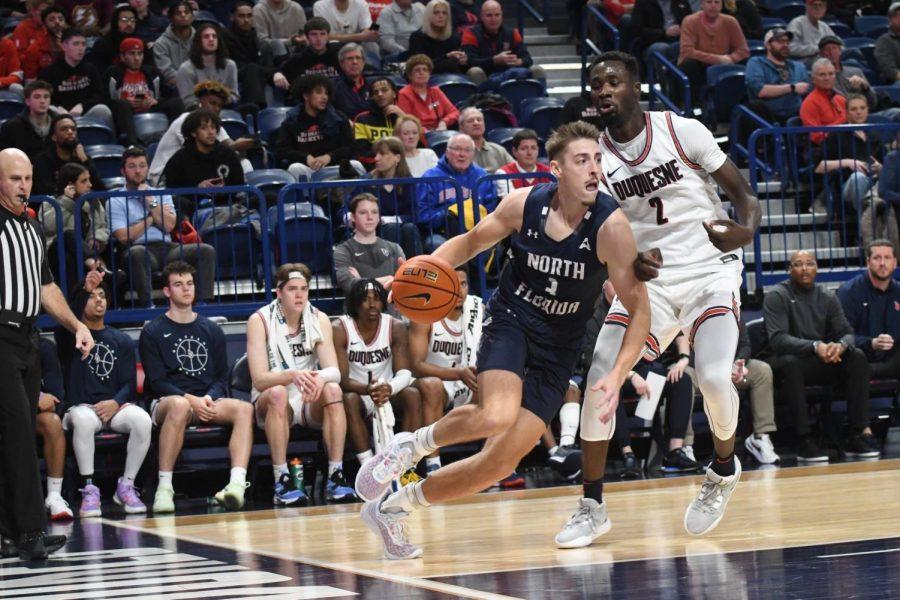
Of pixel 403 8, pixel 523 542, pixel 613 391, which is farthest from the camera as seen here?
pixel 403 8

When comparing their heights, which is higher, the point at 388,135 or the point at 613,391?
the point at 388,135

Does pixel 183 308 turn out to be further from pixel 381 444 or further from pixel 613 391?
pixel 613 391

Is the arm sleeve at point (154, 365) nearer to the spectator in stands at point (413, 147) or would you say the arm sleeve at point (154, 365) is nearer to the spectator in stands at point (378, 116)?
the spectator in stands at point (413, 147)

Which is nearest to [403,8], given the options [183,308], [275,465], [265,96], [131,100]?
[265,96]

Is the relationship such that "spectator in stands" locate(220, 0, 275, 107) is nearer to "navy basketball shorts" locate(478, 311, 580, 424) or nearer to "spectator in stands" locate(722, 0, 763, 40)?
"spectator in stands" locate(722, 0, 763, 40)

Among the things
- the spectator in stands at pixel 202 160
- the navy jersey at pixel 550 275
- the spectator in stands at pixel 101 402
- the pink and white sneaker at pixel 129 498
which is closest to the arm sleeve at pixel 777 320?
the spectator in stands at pixel 202 160

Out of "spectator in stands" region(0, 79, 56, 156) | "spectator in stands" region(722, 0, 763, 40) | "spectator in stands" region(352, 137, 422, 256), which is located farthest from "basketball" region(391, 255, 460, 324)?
"spectator in stands" region(722, 0, 763, 40)

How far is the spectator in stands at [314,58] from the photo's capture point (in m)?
13.1

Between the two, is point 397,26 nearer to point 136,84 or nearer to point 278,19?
point 278,19

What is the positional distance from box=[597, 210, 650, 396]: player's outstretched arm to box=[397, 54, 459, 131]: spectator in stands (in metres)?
7.10

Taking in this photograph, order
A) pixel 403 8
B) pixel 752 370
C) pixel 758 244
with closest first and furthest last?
1. pixel 752 370
2. pixel 758 244
3. pixel 403 8

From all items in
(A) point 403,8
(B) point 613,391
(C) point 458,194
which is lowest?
(B) point 613,391

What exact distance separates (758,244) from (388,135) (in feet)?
10.6

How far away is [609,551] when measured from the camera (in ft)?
19.5
